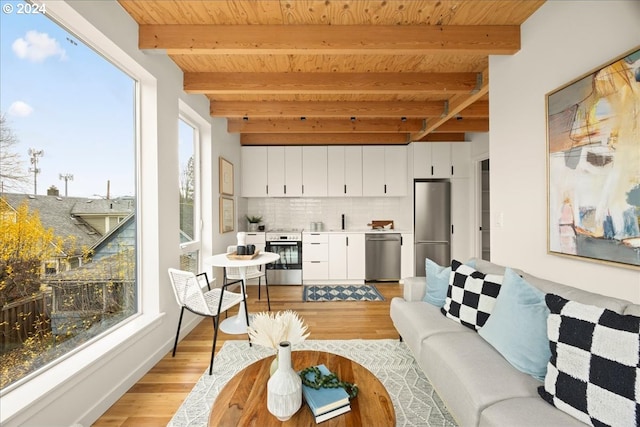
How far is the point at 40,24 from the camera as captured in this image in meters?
1.56

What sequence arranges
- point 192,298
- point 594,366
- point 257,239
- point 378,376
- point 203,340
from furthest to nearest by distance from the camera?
point 257,239 → point 203,340 → point 192,298 → point 378,376 → point 594,366

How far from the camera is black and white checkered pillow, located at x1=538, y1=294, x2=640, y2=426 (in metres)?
0.98

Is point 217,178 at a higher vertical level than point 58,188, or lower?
higher

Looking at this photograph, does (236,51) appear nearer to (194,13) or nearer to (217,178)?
(194,13)

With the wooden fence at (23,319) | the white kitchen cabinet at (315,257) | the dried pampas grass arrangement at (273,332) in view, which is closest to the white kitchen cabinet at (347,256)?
the white kitchen cabinet at (315,257)

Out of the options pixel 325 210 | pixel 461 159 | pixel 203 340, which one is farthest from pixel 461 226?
pixel 203 340

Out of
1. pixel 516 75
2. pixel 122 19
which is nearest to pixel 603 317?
pixel 516 75

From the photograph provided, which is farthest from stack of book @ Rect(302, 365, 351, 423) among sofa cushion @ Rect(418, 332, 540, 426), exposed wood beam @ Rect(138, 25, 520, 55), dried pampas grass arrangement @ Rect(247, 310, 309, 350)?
exposed wood beam @ Rect(138, 25, 520, 55)

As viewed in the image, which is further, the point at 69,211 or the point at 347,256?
the point at 347,256

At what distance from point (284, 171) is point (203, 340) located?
3139 mm

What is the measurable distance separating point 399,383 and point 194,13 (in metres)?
3.19

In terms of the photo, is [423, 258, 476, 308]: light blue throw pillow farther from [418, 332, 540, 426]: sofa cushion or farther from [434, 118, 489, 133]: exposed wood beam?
[434, 118, 489, 133]: exposed wood beam

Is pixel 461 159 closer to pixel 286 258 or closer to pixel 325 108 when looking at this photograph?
pixel 325 108

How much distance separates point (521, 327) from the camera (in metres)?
1.48
